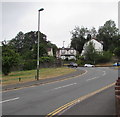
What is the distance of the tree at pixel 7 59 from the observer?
117ft

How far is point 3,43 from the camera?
40906 millimetres

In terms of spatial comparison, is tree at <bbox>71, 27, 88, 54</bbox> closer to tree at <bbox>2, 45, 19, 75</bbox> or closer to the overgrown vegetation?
the overgrown vegetation

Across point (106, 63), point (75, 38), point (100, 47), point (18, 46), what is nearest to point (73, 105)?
point (106, 63)

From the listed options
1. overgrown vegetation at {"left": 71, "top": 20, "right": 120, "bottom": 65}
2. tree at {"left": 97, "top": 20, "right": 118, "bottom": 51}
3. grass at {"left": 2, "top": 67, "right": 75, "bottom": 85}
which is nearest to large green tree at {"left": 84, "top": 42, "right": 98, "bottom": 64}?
overgrown vegetation at {"left": 71, "top": 20, "right": 120, "bottom": 65}

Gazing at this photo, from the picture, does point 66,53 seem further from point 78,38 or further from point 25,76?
point 25,76

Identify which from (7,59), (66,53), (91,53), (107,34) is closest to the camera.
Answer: (7,59)

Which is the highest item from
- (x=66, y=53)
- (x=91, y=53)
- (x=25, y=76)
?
(x=66, y=53)

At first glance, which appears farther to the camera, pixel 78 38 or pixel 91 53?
pixel 78 38

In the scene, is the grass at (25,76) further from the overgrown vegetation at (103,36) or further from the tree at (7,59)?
the overgrown vegetation at (103,36)

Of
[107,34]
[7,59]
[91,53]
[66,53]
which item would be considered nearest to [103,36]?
[107,34]

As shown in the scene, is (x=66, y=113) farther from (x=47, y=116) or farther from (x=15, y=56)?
(x=15, y=56)

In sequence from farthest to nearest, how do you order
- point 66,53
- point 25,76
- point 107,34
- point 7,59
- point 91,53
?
1. point 66,53
2. point 107,34
3. point 91,53
4. point 7,59
5. point 25,76

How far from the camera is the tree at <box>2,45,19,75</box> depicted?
35.6 metres

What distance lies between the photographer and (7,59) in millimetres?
35562
